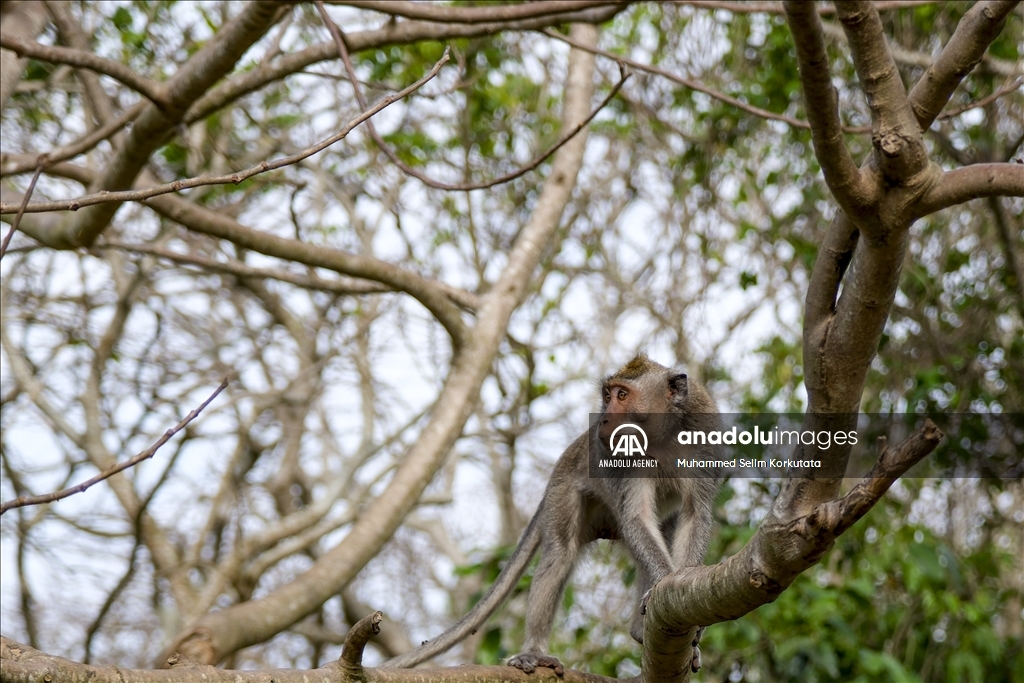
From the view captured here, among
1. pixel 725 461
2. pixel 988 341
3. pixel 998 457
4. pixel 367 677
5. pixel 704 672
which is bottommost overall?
pixel 367 677

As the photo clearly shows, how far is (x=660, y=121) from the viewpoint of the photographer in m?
10.3

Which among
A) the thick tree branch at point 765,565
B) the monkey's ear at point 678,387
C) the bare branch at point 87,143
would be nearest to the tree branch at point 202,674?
the thick tree branch at point 765,565

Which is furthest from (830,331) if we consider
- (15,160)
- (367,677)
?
(15,160)

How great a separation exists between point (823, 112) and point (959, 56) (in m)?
0.49

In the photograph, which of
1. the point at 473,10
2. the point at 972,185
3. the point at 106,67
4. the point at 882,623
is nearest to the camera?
the point at 972,185

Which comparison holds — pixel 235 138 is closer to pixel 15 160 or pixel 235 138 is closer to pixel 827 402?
pixel 15 160

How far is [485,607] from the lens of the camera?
4590 mm

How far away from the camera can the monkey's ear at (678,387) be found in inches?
190

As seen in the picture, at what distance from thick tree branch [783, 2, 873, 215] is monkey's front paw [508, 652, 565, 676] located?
2.23m

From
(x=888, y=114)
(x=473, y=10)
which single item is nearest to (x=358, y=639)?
(x=888, y=114)

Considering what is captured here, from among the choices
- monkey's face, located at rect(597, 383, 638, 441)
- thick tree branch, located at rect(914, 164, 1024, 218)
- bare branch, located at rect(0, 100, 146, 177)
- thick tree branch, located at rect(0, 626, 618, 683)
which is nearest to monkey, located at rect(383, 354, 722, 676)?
monkey's face, located at rect(597, 383, 638, 441)

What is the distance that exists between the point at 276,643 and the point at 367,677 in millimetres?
12651

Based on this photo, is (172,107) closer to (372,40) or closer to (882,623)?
(372,40)

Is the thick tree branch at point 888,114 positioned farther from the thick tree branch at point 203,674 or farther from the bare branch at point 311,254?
the bare branch at point 311,254
